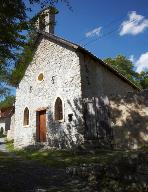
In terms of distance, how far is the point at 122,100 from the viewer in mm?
13273

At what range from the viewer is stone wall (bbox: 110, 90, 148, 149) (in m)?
12.2

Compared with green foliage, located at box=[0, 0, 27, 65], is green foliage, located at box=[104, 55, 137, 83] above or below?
above

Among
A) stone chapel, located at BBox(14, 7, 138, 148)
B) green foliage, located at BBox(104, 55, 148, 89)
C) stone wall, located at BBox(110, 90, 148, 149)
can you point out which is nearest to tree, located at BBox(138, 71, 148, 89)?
green foliage, located at BBox(104, 55, 148, 89)

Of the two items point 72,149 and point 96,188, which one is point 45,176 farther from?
point 72,149

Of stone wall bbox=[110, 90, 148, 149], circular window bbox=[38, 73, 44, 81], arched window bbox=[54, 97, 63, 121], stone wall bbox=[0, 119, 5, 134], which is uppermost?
circular window bbox=[38, 73, 44, 81]

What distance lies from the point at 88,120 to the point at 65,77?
11.4 feet

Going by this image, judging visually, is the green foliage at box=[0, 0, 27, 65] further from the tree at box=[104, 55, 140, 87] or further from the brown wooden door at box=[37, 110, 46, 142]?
the tree at box=[104, 55, 140, 87]

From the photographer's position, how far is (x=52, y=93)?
17.8 m

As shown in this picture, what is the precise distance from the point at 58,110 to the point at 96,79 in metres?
3.32

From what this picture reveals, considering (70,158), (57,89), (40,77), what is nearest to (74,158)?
(70,158)

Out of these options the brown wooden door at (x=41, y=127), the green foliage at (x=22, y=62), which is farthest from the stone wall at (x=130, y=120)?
the brown wooden door at (x=41, y=127)

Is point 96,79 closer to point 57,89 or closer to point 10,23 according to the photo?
point 57,89

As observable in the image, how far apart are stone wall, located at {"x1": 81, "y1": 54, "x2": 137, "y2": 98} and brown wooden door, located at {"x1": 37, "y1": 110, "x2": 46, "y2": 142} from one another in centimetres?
404

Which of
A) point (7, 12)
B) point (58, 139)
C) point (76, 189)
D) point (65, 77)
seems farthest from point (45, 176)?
point (65, 77)
